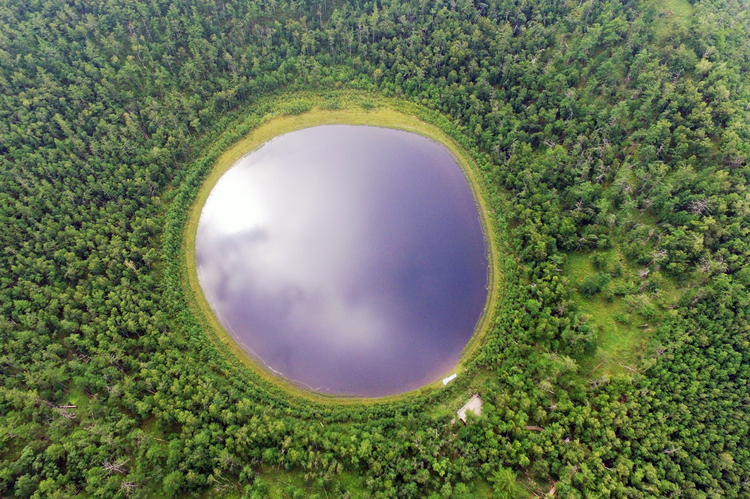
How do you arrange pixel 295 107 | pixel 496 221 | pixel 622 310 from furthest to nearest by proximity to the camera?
pixel 295 107 → pixel 496 221 → pixel 622 310

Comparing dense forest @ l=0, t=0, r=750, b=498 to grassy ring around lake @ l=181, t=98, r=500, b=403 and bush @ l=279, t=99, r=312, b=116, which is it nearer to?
bush @ l=279, t=99, r=312, b=116

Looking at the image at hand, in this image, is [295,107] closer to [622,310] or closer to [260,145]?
[260,145]

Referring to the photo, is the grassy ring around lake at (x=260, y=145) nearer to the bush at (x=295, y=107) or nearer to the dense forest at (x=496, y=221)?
the bush at (x=295, y=107)

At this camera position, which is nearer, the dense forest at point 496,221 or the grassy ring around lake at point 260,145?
the dense forest at point 496,221

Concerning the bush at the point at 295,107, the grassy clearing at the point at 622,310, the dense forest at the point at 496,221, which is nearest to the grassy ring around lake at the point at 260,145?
the bush at the point at 295,107

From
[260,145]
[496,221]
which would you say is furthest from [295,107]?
[496,221]

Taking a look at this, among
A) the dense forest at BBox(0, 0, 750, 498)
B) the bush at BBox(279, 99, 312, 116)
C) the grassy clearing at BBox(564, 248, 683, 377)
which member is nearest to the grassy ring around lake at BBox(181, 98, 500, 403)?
the bush at BBox(279, 99, 312, 116)
